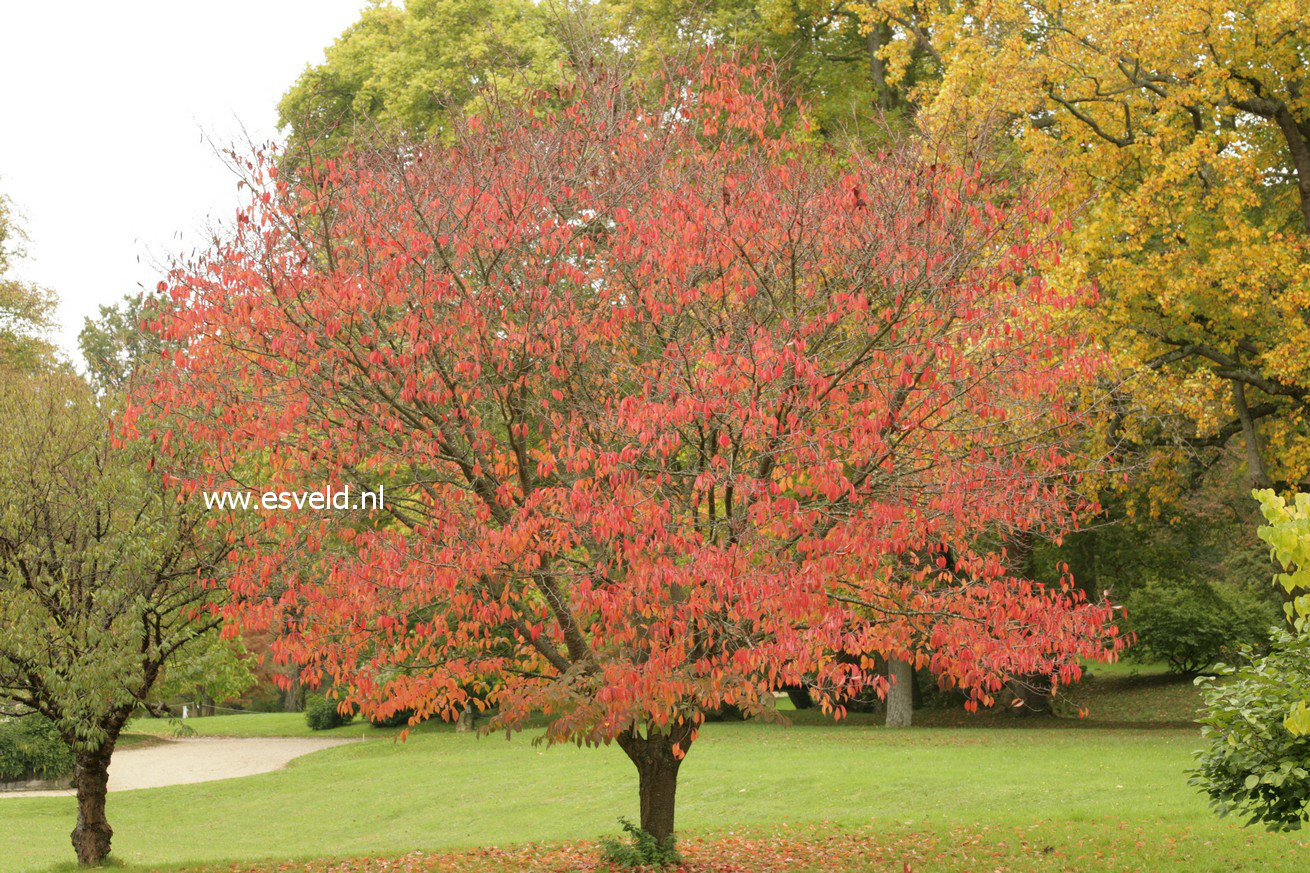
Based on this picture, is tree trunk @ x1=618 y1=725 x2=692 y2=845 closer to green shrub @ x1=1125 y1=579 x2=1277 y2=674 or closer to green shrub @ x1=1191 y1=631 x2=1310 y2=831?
green shrub @ x1=1191 y1=631 x2=1310 y2=831

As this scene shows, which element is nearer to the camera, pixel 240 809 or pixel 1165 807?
pixel 1165 807

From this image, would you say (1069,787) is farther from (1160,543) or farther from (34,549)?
(1160,543)

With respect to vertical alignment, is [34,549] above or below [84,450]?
below

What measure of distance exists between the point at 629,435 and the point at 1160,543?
27.5 meters

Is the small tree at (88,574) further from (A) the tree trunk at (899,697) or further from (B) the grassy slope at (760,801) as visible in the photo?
(A) the tree trunk at (899,697)

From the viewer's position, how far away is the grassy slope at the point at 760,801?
45.4ft

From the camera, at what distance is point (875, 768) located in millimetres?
21062

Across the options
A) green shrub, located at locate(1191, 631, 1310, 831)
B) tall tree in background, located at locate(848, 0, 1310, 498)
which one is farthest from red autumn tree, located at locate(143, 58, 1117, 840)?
tall tree in background, located at locate(848, 0, 1310, 498)

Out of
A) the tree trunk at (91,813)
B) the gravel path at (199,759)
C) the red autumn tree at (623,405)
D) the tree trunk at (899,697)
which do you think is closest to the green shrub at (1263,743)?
the red autumn tree at (623,405)

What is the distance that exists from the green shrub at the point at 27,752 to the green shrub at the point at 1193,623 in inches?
1190

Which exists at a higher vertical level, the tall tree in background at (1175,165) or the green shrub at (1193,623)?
the tall tree in background at (1175,165)

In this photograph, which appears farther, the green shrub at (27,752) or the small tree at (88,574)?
the green shrub at (27,752)

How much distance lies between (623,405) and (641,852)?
19.8ft

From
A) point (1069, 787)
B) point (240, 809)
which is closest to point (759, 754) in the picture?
point (1069, 787)
